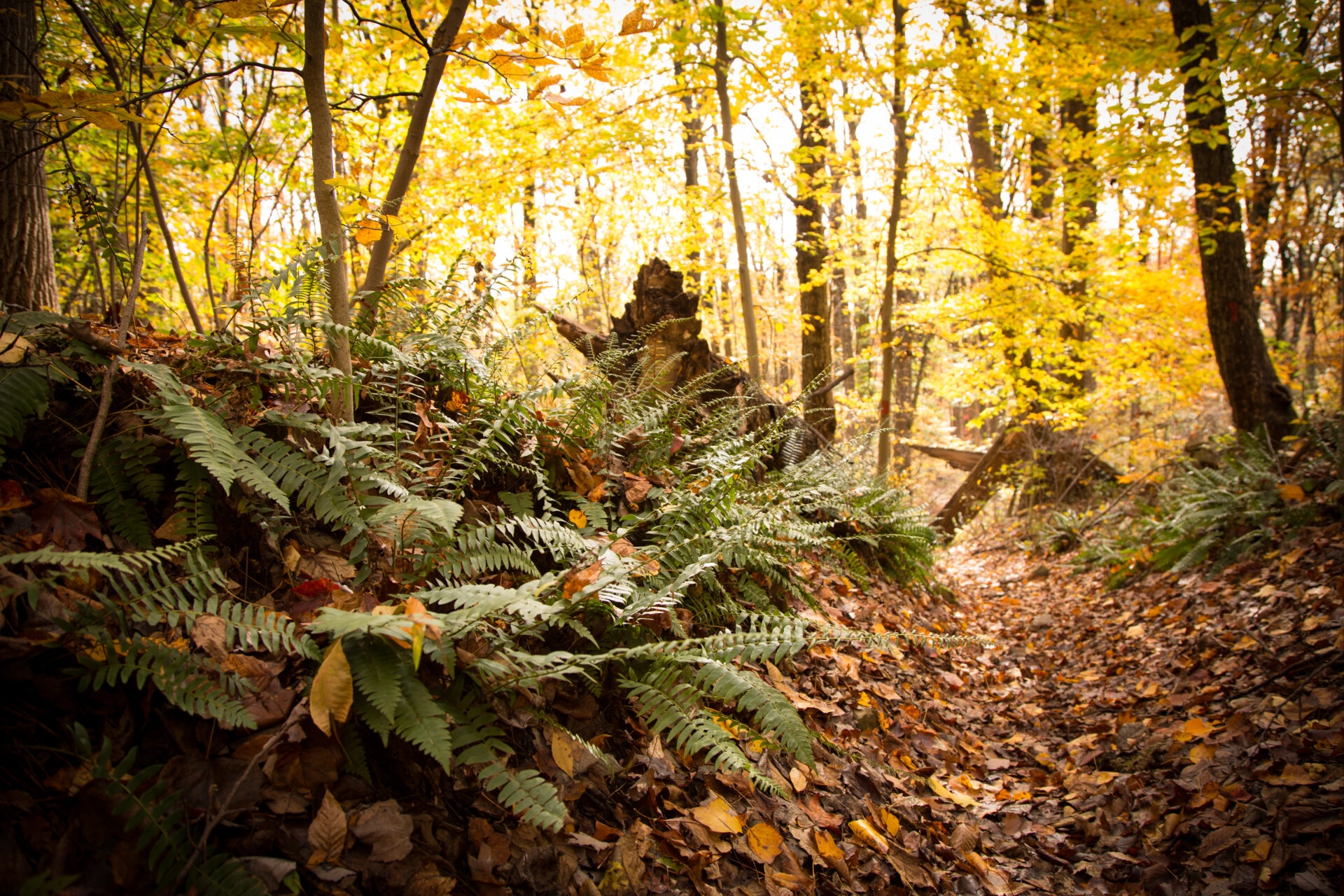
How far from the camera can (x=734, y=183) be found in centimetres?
657

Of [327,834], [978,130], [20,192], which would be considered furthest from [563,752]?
[978,130]

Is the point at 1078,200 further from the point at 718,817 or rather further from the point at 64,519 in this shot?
the point at 64,519

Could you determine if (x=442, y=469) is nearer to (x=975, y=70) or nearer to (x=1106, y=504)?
(x=975, y=70)

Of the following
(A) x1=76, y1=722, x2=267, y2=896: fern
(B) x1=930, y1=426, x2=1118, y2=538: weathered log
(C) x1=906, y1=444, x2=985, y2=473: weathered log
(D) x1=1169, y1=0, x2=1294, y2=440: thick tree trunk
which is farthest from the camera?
(C) x1=906, y1=444, x2=985, y2=473: weathered log

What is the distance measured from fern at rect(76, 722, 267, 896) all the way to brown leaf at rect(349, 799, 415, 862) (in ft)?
0.84

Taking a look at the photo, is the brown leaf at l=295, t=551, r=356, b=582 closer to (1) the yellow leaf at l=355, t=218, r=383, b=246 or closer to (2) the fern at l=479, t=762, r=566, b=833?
(2) the fern at l=479, t=762, r=566, b=833

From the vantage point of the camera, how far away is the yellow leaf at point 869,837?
223cm

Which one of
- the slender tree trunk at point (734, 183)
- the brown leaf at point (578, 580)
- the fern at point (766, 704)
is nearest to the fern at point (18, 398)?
the brown leaf at point (578, 580)

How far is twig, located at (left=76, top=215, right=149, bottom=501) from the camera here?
1.80 metres

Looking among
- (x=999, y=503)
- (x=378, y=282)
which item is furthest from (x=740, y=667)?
(x=999, y=503)

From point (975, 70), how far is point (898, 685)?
6992 millimetres

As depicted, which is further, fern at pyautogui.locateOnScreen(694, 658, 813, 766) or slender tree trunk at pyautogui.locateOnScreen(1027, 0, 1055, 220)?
slender tree trunk at pyautogui.locateOnScreen(1027, 0, 1055, 220)

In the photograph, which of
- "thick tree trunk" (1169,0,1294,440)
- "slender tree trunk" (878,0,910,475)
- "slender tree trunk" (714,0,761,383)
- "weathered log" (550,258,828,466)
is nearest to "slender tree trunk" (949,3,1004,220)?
"slender tree trunk" (878,0,910,475)

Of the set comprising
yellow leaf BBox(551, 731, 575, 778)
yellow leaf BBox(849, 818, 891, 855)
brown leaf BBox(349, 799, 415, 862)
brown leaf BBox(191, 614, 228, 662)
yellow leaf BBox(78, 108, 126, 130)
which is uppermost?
yellow leaf BBox(78, 108, 126, 130)
